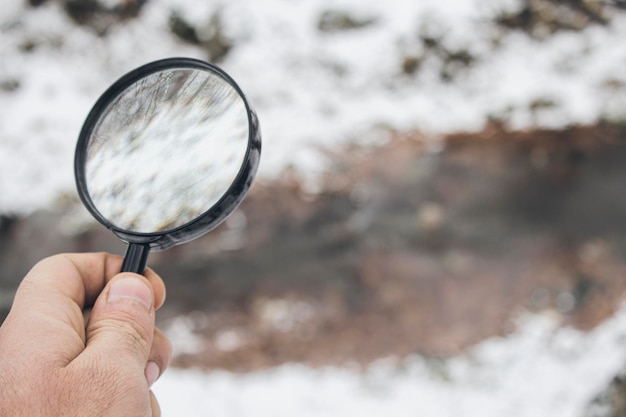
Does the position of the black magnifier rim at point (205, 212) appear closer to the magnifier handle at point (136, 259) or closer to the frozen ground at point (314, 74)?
the magnifier handle at point (136, 259)

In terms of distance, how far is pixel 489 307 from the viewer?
13.6ft

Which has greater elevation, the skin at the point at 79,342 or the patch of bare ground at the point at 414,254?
the patch of bare ground at the point at 414,254

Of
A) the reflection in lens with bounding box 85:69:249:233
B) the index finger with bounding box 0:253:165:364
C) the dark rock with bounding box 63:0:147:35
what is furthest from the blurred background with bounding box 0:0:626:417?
the index finger with bounding box 0:253:165:364

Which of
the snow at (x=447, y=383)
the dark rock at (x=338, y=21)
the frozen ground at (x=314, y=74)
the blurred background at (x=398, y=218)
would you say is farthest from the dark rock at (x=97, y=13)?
the snow at (x=447, y=383)

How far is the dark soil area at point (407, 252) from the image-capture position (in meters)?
3.95

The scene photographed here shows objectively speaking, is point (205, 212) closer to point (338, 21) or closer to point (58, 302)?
point (58, 302)

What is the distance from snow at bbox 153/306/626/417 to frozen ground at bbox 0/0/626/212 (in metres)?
1.64

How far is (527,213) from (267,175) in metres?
1.99

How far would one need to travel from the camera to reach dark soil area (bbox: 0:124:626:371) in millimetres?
3947

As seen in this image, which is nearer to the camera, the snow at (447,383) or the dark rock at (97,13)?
the snow at (447,383)

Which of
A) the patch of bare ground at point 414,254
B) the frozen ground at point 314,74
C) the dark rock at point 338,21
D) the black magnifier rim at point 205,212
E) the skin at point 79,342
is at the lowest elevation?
the skin at point 79,342

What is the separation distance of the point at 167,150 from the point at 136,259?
1.17ft

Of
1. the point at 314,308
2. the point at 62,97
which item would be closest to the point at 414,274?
the point at 314,308

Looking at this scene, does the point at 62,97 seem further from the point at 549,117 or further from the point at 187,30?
the point at 549,117
